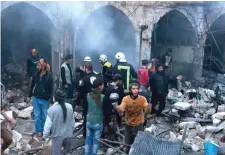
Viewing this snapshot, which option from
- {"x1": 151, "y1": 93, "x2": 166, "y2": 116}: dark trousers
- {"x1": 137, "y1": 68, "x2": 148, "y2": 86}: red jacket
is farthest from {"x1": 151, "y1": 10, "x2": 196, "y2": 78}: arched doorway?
{"x1": 151, "y1": 93, "x2": 166, "y2": 116}: dark trousers

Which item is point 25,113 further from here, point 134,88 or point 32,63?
point 134,88

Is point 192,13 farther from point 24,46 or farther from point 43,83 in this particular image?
point 43,83

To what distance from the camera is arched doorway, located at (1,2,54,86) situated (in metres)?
14.4

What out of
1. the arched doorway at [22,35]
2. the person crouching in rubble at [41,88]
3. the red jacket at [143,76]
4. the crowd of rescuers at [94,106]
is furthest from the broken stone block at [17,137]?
the arched doorway at [22,35]

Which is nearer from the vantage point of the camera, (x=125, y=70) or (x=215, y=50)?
(x=125, y=70)

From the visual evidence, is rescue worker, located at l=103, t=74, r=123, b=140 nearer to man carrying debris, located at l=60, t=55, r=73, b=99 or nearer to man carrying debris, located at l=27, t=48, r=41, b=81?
man carrying debris, located at l=60, t=55, r=73, b=99

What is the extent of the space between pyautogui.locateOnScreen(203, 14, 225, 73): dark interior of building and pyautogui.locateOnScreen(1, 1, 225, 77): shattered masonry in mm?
1112

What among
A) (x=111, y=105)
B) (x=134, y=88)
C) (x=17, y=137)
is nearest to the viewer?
(x=134, y=88)

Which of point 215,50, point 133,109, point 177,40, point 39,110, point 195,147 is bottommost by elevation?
point 195,147

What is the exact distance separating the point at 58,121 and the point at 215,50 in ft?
41.2

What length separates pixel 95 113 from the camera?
23.9 feet

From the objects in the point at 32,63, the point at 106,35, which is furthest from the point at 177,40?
the point at 32,63

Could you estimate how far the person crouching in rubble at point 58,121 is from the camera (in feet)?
22.2

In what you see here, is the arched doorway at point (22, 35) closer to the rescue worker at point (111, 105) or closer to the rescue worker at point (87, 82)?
the rescue worker at point (87, 82)
